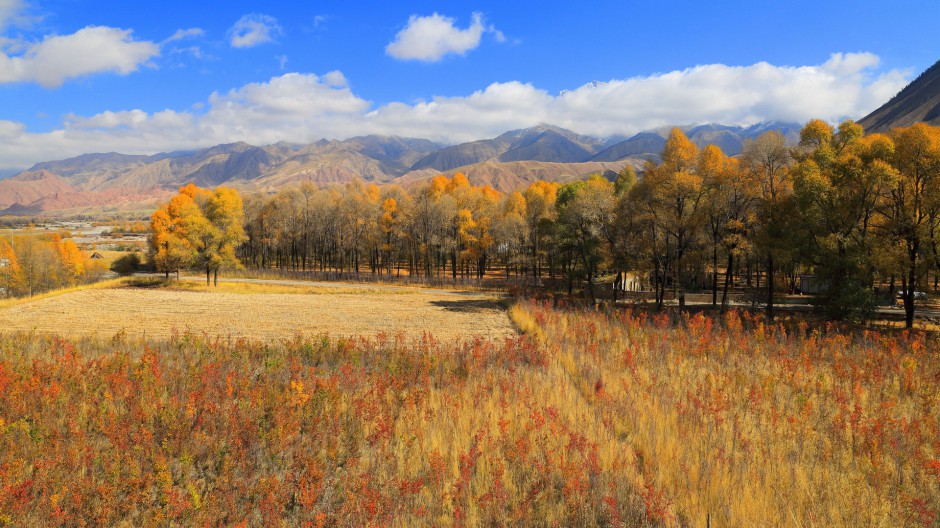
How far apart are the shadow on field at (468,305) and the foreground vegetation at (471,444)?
21790mm

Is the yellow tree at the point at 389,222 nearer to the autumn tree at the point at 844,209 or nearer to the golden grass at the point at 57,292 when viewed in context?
the golden grass at the point at 57,292

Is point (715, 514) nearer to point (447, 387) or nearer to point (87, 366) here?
point (447, 387)

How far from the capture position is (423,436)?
315 inches

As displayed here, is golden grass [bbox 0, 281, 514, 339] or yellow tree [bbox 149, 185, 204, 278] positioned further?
yellow tree [bbox 149, 185, 204, 278]

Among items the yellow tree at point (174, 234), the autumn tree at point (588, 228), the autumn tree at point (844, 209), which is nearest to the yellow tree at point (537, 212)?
the autumn tree at point (588, 228)

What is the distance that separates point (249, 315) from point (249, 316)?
0.60 metres

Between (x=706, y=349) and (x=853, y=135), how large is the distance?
2787cm

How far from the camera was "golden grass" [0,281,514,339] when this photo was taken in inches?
901

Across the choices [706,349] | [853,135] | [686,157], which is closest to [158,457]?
[706,349]

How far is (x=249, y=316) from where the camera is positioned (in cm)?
2894

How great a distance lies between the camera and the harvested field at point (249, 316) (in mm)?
22766

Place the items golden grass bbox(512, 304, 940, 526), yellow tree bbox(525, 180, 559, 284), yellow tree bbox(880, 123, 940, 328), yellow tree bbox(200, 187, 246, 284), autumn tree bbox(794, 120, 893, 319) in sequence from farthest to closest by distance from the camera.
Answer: yellow tree bbox(525, 180, 559, 284), yellow tree bbox(200, 187, 246, 284), autumn tree bbox(794, 120, 893, 319), yellow tree bbox(880, 123, 940, 328), golden grass bbox(512, 304, 940, 526)

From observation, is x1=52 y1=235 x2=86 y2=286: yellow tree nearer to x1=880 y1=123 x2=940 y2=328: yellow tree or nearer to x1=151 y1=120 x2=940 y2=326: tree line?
x1=151 y1=120 x2=940 y2=326: tree line

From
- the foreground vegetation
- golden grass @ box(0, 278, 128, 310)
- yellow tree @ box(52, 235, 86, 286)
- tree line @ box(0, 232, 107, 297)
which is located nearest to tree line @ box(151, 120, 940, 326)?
golden grass @ box(0, 278, 128, 310)
